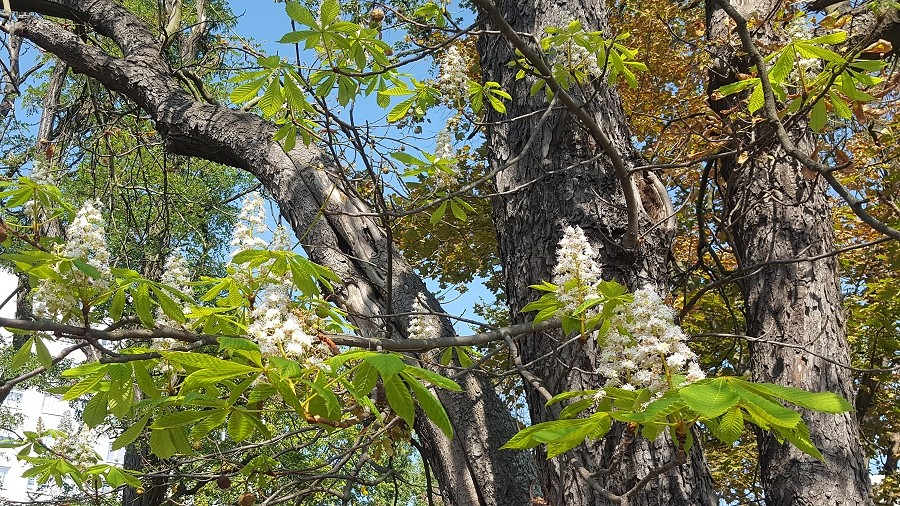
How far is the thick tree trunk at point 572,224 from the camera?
187 cm

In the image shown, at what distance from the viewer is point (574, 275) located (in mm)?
1485

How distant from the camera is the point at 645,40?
6223 millimetres

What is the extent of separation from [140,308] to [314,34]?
0.81m

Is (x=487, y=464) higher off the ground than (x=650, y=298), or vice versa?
(x=650, y=298)

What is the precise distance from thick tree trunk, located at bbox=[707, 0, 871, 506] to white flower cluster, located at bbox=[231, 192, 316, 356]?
5.74 feet

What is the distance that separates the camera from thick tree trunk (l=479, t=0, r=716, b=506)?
187cm

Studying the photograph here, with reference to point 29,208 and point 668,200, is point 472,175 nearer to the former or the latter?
point 668,200

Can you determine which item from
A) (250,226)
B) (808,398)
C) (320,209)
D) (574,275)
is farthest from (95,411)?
(808,398)

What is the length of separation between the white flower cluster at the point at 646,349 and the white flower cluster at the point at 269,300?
0.59m

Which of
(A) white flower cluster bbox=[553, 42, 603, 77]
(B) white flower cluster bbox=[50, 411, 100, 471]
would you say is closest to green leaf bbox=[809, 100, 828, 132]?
(A) white flower cluster bbox=[553, 42, 603, 77]

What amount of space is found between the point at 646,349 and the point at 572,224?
1.00m

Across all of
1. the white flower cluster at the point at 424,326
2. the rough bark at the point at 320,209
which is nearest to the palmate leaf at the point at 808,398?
the rough bark at the point at 320,209

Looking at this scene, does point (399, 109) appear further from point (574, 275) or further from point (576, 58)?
point (574, 275)

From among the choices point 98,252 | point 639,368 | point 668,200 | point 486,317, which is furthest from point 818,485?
point 486,317
